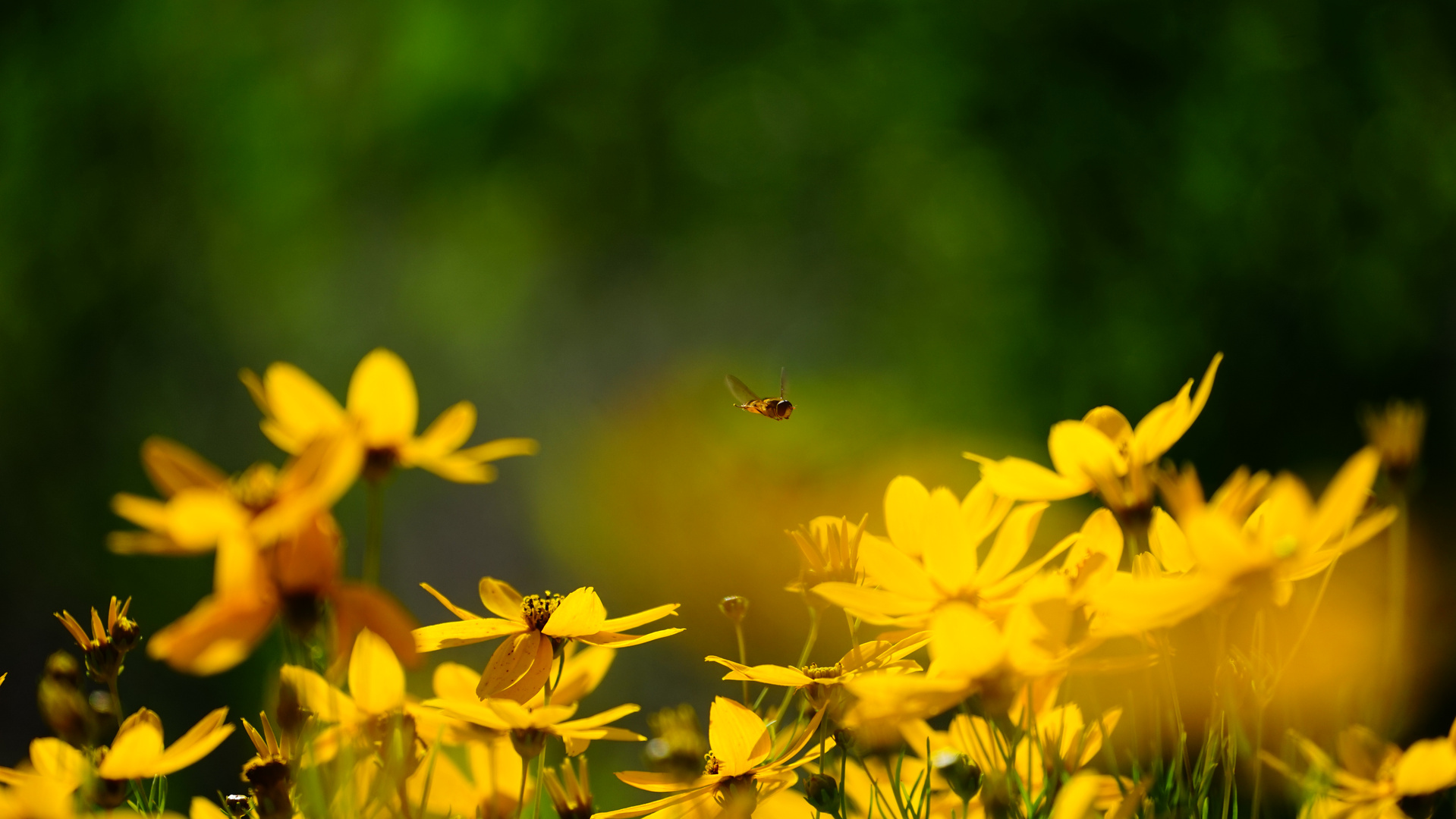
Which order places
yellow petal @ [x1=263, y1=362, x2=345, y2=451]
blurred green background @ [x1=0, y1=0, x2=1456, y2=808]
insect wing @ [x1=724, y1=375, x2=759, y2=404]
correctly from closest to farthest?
yellow petal @ [x1=263, y1=362, x2=345, y2=451] → insect wing @ [x1=724, y1=375, x2=759, y2=404] → blurred green background @ [x1=0, y1=0, x2=1456, y2=808]

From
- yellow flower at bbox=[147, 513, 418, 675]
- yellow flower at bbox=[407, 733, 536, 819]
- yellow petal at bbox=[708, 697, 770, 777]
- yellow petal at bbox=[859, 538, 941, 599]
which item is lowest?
yellow flower at bbox=[407, 733, 536, 819]

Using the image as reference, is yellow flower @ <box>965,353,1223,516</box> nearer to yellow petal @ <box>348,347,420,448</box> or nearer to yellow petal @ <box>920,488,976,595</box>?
yellow petal @ <box>920,488,976,595</box>

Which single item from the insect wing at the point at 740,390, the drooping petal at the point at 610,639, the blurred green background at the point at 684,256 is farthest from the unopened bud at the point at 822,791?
the blurred green background at the point at 684,256

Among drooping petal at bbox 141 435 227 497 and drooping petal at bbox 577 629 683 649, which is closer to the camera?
drooping petal at bbox 141 435 227 497

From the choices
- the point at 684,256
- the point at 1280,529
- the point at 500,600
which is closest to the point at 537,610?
the point at 500,600

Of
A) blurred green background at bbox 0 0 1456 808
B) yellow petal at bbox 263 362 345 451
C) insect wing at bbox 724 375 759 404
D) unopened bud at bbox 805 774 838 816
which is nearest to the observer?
yellow petal at bbox 263 362 345 451

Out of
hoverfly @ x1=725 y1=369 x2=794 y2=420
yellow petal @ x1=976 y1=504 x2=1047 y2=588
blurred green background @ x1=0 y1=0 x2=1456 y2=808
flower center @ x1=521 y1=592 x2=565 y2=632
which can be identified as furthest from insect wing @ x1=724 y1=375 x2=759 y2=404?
blurred green background @ x1=0 y1=0 x2=1456 y2=808
